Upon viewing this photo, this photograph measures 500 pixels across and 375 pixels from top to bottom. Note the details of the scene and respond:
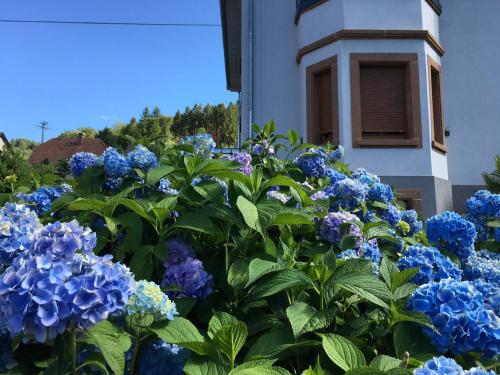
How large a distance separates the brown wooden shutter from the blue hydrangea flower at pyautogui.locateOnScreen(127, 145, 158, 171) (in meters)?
6.22

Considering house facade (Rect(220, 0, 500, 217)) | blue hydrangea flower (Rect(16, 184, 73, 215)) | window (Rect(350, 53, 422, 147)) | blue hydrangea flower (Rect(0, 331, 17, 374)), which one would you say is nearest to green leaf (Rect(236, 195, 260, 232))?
blue hydrangea flower (Rect(0, 331, 17, 374))

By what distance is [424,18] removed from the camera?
7609 millimetres

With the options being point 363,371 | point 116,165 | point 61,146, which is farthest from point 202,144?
point 61,146

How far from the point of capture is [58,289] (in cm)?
89

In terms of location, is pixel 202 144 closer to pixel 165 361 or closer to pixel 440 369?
pixel 165 361

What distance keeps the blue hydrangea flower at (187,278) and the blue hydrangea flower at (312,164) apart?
4.24 feet

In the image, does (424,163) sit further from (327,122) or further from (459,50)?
(459,50)

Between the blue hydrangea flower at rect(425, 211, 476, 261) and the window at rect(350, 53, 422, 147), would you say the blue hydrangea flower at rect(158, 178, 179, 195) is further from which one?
the window at rect(350, 53, 422, 147)

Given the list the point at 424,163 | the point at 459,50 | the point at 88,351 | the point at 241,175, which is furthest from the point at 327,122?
the point at 88,351

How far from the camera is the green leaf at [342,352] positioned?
3.50ft

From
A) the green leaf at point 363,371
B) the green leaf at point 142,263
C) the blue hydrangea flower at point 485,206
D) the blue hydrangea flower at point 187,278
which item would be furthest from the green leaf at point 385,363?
the blue hydrangea flower at point 485,206

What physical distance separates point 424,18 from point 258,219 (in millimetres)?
7487

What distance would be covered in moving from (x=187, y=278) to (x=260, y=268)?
27cm

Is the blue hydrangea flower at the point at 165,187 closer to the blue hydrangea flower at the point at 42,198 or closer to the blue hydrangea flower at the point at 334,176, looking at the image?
the blue hydrangea flower at the point at 42,198
